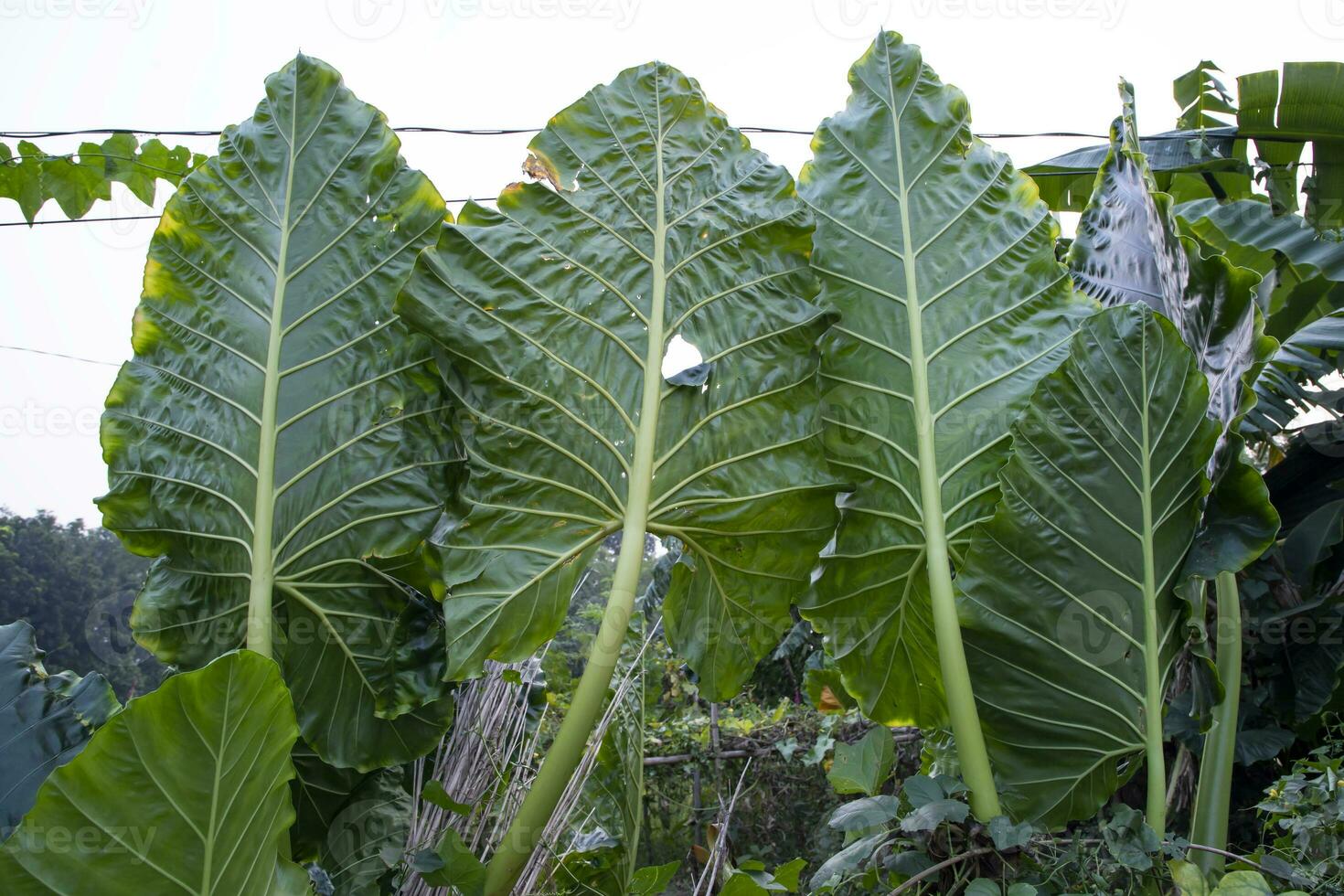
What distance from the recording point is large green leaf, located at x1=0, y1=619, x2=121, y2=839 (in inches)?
57.0

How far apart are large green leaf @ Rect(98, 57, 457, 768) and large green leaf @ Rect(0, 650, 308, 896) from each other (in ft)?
1.26

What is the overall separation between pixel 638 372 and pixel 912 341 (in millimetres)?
501

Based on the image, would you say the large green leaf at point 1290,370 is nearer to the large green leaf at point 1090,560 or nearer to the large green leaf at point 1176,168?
the large green leaf at point 1176,168

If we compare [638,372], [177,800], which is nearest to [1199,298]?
[638,372]

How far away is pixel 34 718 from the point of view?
1.50 meters

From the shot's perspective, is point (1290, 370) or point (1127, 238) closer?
point (1127, 238)

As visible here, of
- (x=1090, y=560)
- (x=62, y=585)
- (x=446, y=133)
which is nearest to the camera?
(x=1090, y=560)

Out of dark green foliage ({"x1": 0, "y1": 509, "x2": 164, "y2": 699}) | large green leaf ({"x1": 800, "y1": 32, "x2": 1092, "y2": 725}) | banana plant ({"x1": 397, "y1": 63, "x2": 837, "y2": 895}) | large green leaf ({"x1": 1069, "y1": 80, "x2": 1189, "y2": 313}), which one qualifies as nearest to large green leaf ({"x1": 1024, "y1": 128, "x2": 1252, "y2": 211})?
large green leaf ({"x1": 1069, "y1": 80, "x2": 1189, "y2": 313})

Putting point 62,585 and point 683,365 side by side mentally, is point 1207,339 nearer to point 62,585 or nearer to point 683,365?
point 683,365

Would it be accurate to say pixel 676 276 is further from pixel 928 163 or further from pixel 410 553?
pixel 410 553

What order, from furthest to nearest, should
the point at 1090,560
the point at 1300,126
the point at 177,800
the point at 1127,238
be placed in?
the point at 1300,126 → the point at 1127,238 → the point at 1090,560 → the point at 177,800

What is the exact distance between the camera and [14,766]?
1.46 m

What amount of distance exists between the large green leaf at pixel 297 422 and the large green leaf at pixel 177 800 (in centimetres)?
38

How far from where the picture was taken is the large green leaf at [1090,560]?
1.37 m
